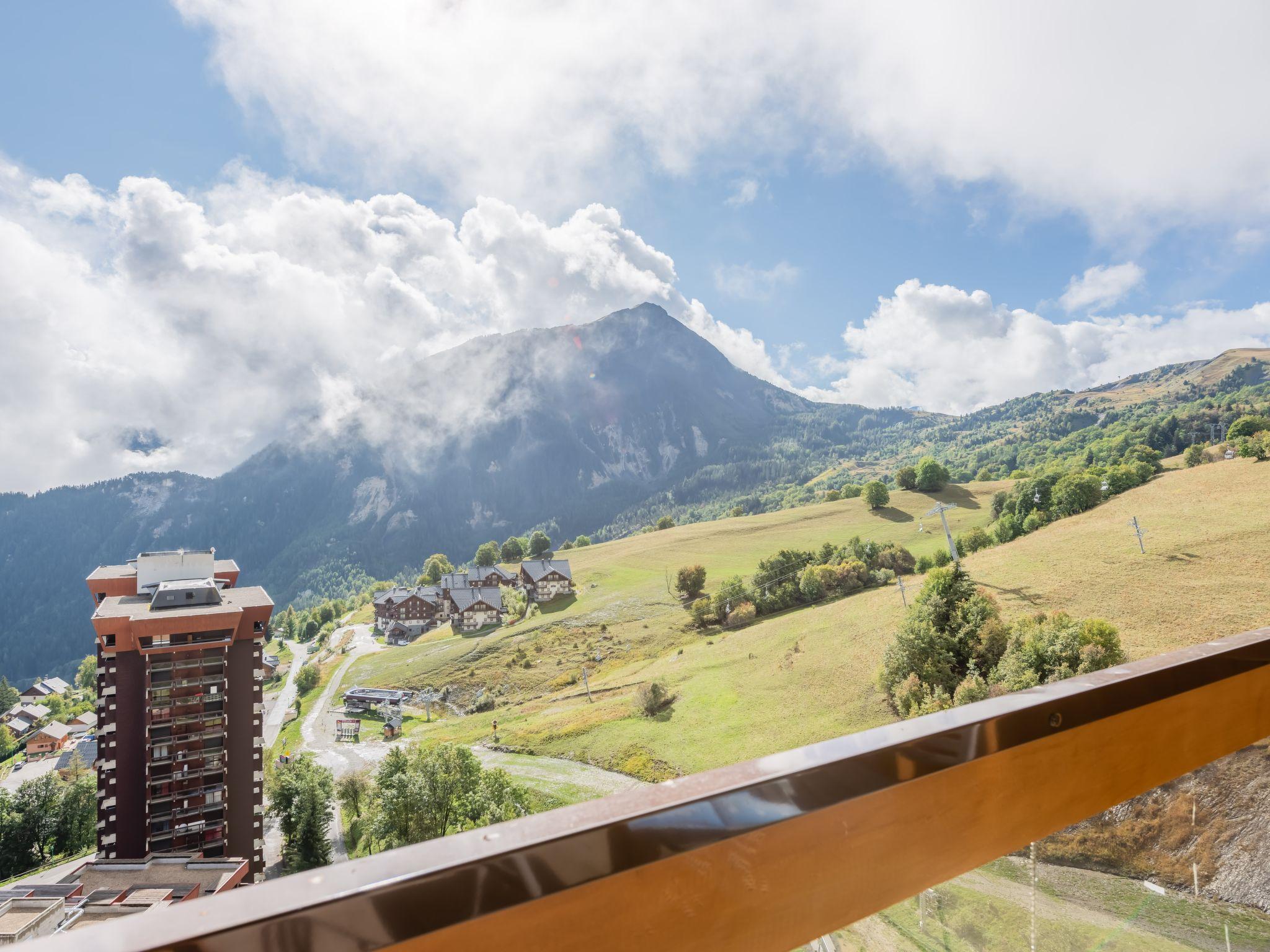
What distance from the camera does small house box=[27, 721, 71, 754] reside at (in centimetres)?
4156

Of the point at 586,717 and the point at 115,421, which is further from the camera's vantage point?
the point at 115,421

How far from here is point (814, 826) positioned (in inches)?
21.7

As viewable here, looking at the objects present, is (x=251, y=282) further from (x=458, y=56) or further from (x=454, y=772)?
(x=454, y=772)

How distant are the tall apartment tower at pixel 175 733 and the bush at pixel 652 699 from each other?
42.9 ft

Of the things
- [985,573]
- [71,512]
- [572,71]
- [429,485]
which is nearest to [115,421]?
[71,512]

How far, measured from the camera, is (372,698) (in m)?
34.9

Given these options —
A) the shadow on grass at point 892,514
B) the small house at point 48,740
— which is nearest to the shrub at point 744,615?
the shadow on grass at point 892,514

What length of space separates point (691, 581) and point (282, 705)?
29.1 m

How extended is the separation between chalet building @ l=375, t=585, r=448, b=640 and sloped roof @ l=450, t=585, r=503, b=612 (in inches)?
62.0

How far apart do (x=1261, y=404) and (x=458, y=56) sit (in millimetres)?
74807

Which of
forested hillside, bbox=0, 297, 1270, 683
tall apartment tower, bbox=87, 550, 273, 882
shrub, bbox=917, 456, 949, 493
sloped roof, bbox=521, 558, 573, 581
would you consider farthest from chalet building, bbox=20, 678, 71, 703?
shrub, bbox=917, 456, 949, 493

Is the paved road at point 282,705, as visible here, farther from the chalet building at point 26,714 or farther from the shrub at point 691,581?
the shrub at point 691,581

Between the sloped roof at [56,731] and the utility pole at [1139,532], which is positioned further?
the sloped roof at [56,731]

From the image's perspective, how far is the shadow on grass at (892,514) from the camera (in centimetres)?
4363
